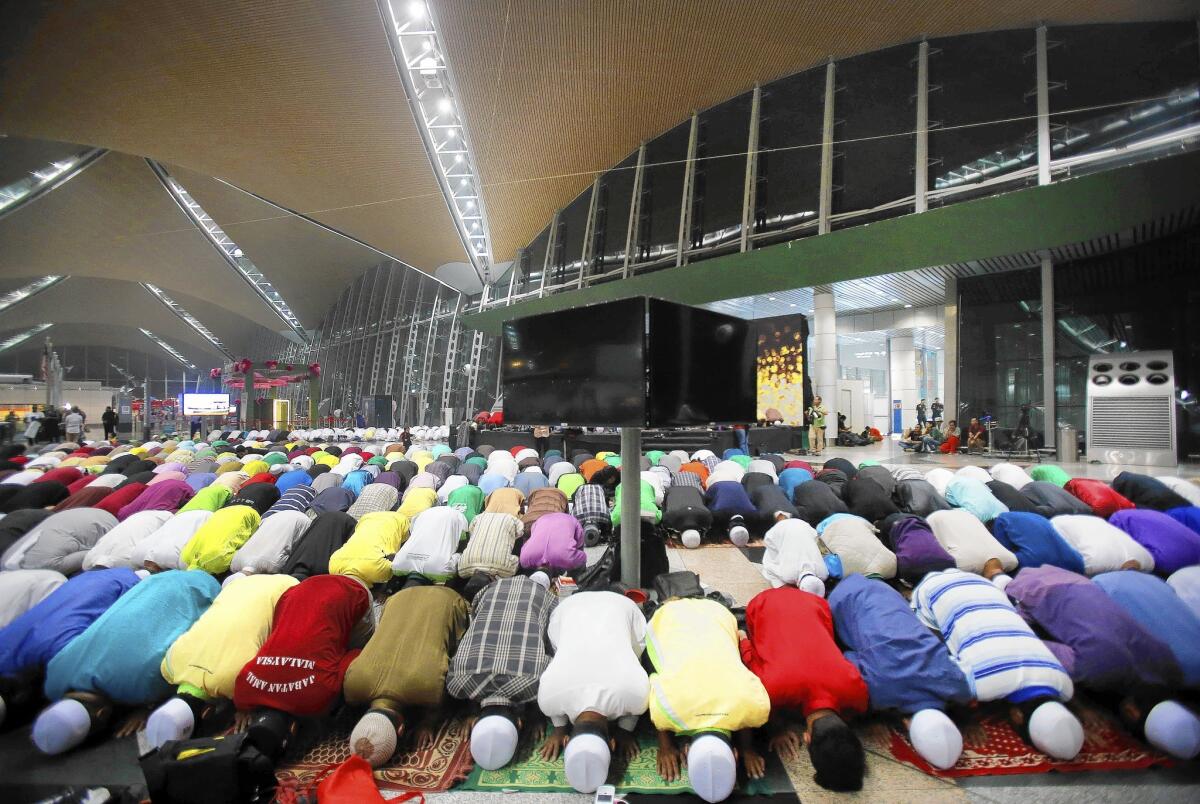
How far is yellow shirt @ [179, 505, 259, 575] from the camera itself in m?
3.86

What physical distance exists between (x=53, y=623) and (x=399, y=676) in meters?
1.90

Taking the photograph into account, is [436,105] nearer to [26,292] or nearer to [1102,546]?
[26,292]

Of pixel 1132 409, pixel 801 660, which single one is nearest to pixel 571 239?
pixel 1132 409

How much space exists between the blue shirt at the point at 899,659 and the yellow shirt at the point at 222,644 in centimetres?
279

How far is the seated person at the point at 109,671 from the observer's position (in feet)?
6.75

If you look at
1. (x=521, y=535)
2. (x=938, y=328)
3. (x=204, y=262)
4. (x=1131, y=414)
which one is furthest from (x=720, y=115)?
(x=204, y=262)

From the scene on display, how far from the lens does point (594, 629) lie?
85.5 inches

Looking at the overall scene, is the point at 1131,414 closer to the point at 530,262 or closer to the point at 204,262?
the point at 530,262

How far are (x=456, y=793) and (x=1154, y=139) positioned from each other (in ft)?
11.7

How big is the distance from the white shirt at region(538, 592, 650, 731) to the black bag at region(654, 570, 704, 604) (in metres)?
0.72

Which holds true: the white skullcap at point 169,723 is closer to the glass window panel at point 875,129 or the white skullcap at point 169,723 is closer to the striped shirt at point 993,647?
the striped shirt at point 993,647

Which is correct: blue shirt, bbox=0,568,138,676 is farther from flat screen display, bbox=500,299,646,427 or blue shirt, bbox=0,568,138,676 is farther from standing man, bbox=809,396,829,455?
standing man, bbox=809,396,829,455

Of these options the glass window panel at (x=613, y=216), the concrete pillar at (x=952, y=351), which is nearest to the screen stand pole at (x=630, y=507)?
the concrete pillar at (x=952, y=351)

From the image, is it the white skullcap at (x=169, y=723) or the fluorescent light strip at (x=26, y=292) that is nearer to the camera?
the white skullcap at (x=169, y=723)
